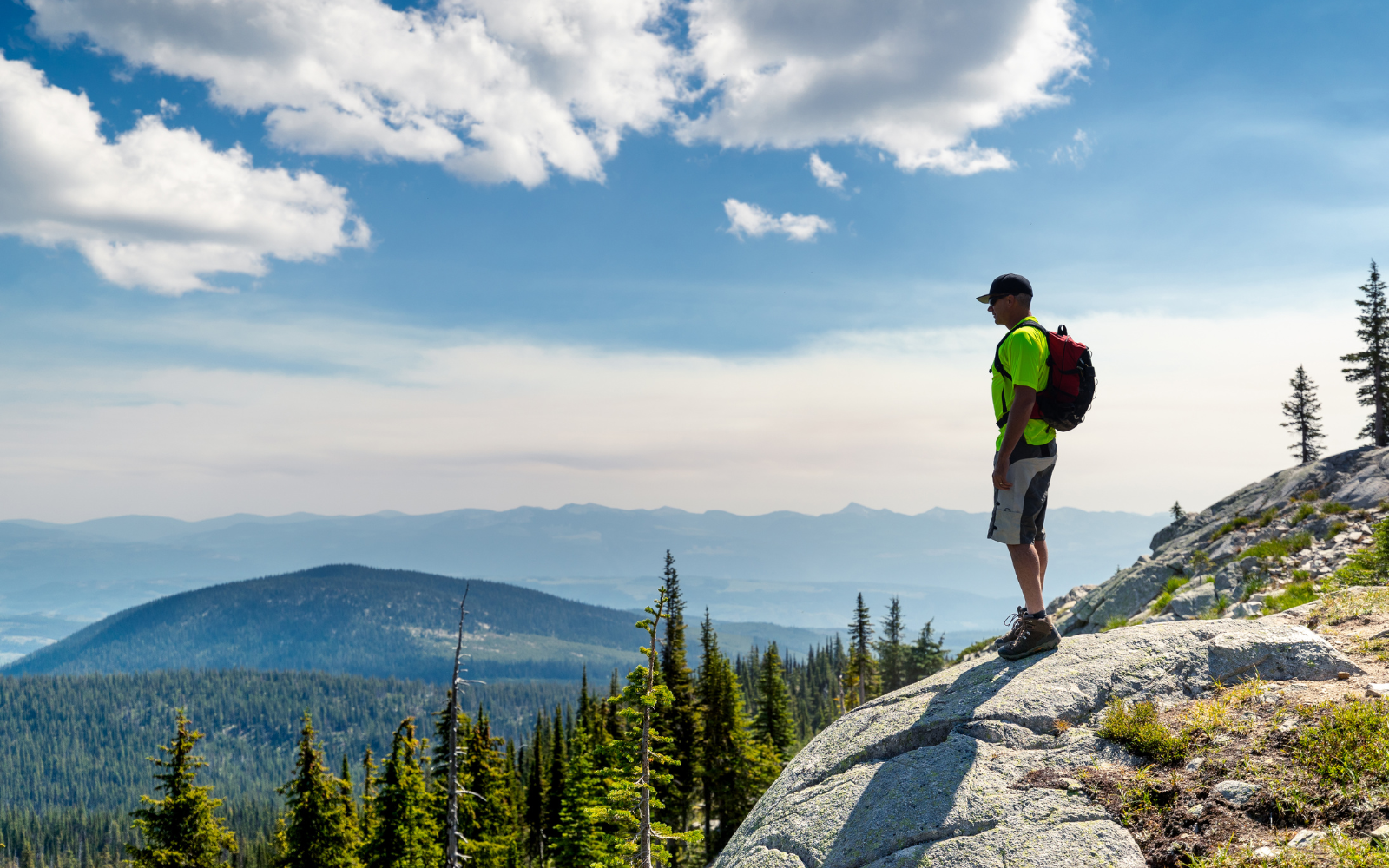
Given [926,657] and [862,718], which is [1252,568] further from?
[926,657]

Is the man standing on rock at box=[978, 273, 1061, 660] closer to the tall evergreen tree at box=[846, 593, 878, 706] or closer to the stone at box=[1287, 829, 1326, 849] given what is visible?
the stone at box=[1287, 829, 1326, 849]

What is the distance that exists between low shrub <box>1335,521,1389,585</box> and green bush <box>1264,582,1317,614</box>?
1.90 feet

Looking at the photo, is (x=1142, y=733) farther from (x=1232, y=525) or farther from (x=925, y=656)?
(x=925, y=656)

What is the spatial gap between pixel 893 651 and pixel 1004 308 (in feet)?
221

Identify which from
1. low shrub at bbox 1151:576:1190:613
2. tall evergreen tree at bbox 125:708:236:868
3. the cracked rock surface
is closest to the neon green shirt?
the cracked rock surface

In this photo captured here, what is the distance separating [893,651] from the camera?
70188 millimetres

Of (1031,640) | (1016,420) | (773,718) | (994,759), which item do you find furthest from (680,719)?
(1016,420)

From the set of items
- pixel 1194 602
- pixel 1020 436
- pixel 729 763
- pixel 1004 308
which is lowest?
pixel 729 763

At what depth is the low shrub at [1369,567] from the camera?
1363 cm

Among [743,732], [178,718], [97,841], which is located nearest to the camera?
[178,718]

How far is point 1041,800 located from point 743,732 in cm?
4174

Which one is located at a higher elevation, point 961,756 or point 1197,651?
point 1197,651

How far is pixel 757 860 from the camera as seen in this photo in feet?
25.5

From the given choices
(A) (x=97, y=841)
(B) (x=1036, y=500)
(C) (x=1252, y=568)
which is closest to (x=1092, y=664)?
(B) (x=1036, y=500)
